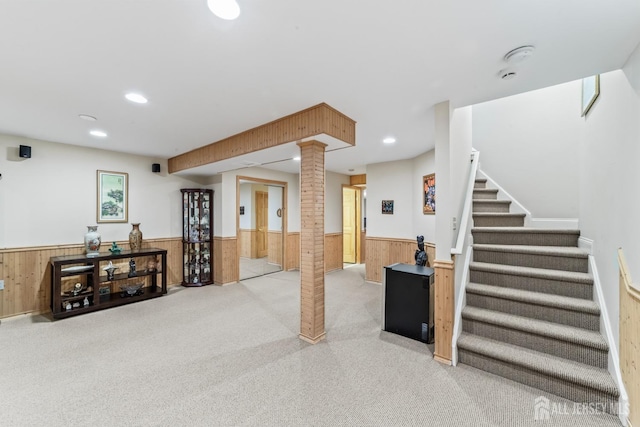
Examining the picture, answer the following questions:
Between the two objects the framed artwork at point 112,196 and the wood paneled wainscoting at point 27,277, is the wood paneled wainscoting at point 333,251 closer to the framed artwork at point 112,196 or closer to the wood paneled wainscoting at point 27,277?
the framed artwork at point 112,196

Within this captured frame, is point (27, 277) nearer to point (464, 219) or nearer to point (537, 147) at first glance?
point (464, 219)

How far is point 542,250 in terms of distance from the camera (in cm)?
287

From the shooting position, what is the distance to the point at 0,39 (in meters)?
1.69

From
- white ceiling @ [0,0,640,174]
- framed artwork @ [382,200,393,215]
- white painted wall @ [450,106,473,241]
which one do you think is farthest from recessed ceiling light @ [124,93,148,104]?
framed artwork @ [382,200,393,215]

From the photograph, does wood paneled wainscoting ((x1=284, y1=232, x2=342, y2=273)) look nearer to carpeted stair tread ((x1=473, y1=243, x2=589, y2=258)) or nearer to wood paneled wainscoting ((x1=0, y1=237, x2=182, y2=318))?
carpeted stair tread ((x1=473, y1=243, x2=589, y2=258))

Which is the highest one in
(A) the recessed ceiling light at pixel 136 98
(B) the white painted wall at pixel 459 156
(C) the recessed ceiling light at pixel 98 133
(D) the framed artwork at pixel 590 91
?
(D) the framed artwork at pixel 590 91

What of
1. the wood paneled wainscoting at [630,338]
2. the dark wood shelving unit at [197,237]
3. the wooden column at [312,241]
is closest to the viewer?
the wood paneled wainscoting at [630,338]

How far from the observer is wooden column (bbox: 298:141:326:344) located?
2934mm

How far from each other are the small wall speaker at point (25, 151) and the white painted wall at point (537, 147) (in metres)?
6.76

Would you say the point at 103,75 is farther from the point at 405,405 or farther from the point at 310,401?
the point at 405,405

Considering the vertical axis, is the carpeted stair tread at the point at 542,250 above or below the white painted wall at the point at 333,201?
below

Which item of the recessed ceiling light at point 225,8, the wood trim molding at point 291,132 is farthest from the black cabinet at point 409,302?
the recessed ceiling light at point 225,8

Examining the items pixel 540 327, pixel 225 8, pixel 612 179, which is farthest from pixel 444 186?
pixel 225 8

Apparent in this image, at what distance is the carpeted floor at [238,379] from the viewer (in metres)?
1.89
